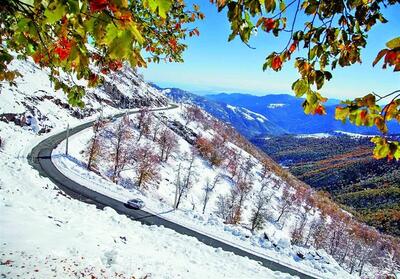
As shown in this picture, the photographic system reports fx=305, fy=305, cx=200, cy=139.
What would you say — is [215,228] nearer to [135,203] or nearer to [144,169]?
[135,203]

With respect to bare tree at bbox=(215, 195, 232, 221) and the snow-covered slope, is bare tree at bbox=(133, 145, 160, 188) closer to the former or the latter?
the snow-covered slope

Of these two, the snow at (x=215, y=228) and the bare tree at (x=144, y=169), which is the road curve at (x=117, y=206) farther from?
the bare tree at (x=144, y=169)

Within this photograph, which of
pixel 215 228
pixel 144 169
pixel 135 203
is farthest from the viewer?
pixel 144 169

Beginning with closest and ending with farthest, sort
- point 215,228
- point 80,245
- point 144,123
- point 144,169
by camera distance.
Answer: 1. point 80,245
2. point 215,228
3. point 144,169
4. point 144,123

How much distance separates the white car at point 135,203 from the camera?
35906mm

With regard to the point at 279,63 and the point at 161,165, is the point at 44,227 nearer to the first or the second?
the point at 279,63

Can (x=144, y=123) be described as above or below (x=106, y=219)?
above

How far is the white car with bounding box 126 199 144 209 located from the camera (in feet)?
118

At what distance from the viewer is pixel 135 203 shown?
3619cm

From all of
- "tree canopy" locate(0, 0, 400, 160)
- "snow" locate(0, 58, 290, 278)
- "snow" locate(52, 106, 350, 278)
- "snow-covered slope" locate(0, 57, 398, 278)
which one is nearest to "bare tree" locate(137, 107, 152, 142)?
"snow-covered slope" locate(0, 57, 398, 278)

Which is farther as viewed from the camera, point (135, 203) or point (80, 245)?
point (135, 203)

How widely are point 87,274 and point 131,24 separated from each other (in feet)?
35.2

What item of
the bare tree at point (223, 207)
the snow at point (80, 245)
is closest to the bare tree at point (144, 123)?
the bare tree at point (223, 207)

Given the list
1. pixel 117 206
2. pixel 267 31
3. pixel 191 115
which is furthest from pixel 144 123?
pixel 267 31
